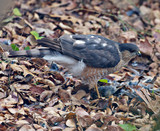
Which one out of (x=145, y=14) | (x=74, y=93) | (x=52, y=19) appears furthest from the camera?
(x=145, y=14)

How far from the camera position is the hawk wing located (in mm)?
5270

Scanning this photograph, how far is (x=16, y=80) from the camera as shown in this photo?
548cm

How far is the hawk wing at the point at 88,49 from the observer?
5270mm

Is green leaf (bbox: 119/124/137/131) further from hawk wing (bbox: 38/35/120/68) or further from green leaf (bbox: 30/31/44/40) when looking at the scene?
green leaf (bbox: 30/31/44/40)

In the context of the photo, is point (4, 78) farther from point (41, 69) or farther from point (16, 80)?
point (41, 69)

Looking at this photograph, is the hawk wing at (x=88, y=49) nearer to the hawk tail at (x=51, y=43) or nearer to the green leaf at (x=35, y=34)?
the hawk tail at (x=51, y=43)

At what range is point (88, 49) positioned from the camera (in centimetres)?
545

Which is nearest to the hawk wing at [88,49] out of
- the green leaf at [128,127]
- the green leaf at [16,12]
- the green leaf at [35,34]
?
the green leaf at [35,34]

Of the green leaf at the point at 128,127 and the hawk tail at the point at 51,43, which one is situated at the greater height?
the hawk tail at the point at 51,43

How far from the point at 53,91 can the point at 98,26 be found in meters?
3.03

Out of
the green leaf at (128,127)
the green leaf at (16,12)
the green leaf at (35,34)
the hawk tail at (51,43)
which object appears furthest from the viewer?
the green leaf at (16,12)

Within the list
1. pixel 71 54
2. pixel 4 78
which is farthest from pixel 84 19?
pixel 4 78

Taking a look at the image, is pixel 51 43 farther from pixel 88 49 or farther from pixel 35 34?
pixel 35 34

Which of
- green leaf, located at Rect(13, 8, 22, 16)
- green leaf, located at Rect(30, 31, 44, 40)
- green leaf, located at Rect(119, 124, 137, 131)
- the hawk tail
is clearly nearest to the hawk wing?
the hawk tail
